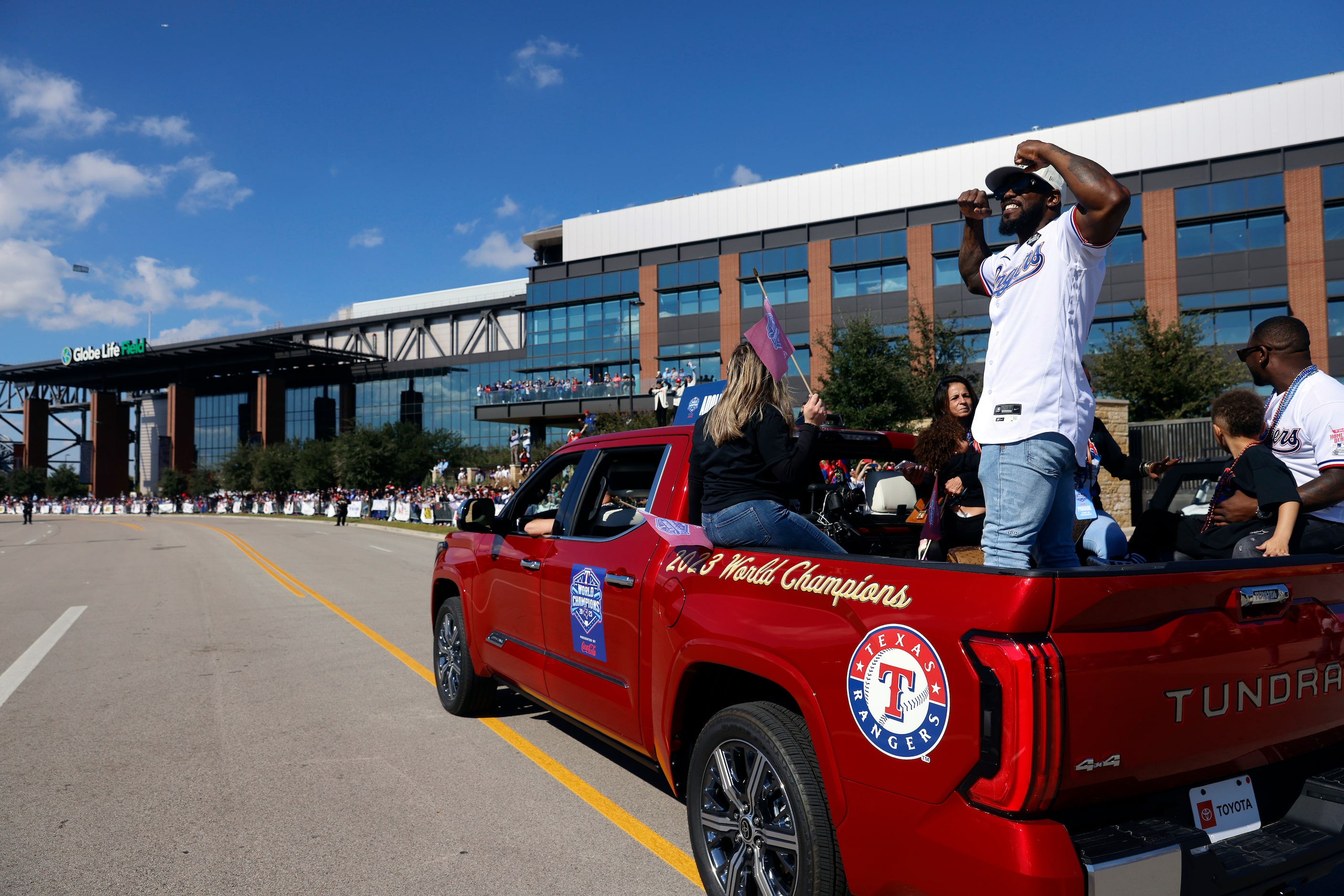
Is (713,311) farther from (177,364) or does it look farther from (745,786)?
(177,364)

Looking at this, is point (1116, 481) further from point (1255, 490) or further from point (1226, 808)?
point (1226, 808)

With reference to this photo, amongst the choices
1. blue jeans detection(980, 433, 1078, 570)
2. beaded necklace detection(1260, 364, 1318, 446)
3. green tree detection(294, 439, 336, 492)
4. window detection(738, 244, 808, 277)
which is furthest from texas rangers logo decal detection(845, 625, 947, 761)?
green tree detection(294, 439, 336, 492)

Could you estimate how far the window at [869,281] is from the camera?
162 feet

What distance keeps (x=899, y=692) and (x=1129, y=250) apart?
163ft

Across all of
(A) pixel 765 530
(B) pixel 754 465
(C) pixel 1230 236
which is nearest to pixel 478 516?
(B) pixel 754 465

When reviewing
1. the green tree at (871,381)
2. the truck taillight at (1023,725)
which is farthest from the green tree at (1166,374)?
the truck taillight at (1023,725)

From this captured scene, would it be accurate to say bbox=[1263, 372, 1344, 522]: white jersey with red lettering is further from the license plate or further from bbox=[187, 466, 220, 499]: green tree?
bbox=[187, 466, 220, 499]: green tree

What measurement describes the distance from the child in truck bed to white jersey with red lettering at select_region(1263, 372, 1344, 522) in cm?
12

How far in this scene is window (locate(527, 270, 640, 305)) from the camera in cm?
5797

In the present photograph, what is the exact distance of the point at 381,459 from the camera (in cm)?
5706

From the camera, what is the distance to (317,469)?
2501 inches

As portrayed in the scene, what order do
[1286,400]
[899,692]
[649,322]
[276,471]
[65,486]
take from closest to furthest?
[899,692] → [1286,400] → [649,322] → [276,471] → [65,486]

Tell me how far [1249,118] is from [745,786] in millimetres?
51163

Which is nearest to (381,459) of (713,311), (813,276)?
(713,311)
